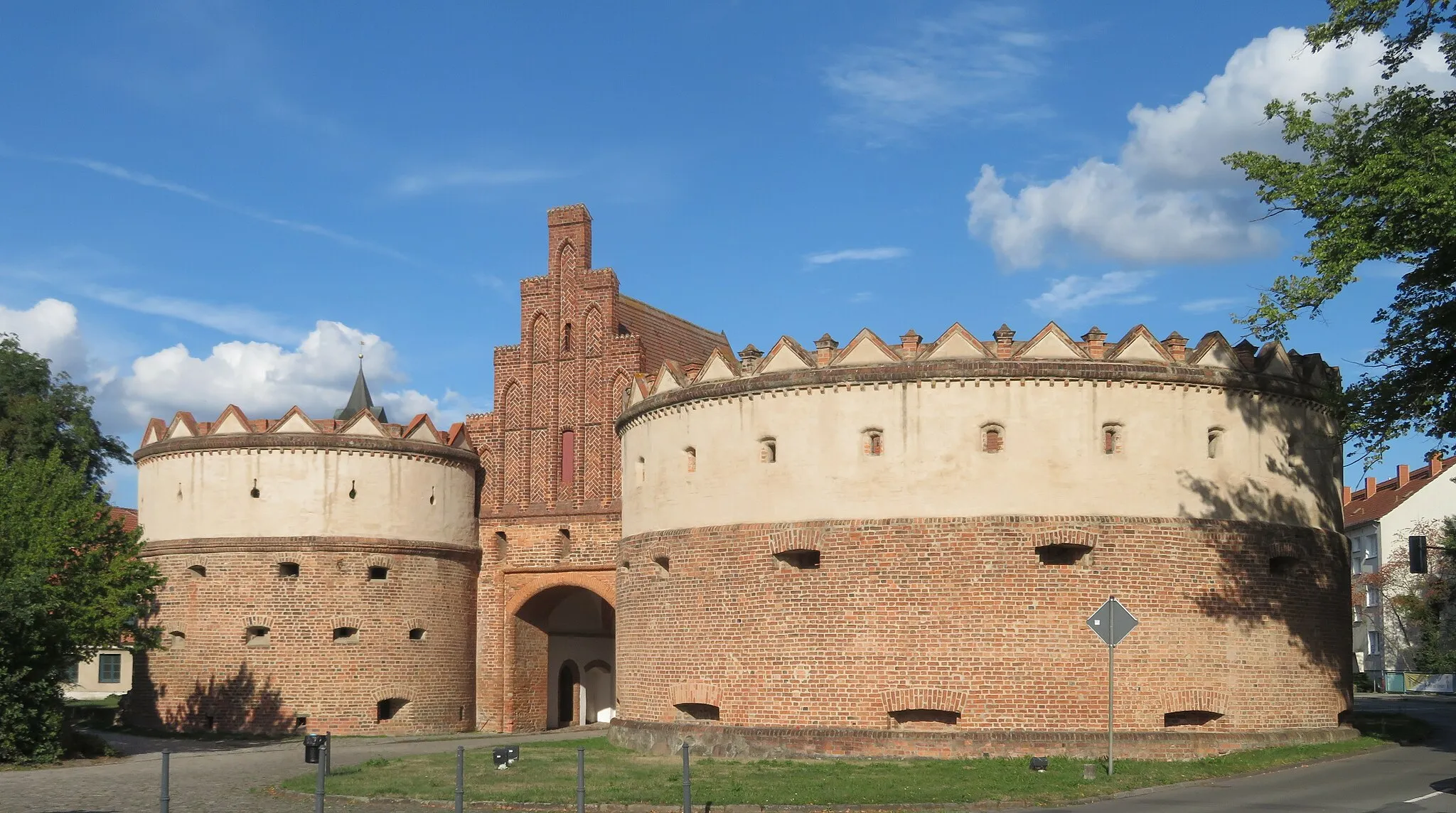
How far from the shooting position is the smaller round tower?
34.7 meters

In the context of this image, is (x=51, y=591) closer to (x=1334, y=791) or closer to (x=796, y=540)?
(x=796, y=540)

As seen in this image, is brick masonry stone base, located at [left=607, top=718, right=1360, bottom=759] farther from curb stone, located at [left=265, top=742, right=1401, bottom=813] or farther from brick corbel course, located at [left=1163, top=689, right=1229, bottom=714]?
curb stone, located at [left=265, top=742, right=1401, bottom=813]

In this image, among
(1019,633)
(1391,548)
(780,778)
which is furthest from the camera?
(1391,548)

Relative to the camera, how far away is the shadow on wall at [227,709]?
34312mm

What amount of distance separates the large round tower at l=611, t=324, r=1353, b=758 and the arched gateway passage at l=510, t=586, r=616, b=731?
11.4 meters

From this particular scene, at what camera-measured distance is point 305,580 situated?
35.2 meters

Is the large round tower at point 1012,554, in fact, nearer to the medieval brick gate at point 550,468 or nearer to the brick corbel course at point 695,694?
the brick corbel course at point 695,694

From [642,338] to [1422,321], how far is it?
66.4 ft

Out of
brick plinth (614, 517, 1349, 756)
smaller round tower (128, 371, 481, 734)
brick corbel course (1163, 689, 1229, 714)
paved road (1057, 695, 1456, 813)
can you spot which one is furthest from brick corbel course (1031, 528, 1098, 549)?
smaller round tower (128, 371, 481, 734)

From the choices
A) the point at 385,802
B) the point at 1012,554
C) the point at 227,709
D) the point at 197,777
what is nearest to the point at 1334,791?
the point at 1012,554

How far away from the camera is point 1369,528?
241ft

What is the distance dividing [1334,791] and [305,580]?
24504mm

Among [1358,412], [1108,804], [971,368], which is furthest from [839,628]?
[1358,412]

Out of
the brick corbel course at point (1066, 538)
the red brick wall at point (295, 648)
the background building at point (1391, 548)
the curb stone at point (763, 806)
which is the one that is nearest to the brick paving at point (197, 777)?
the curb stone at point (763, 806)
